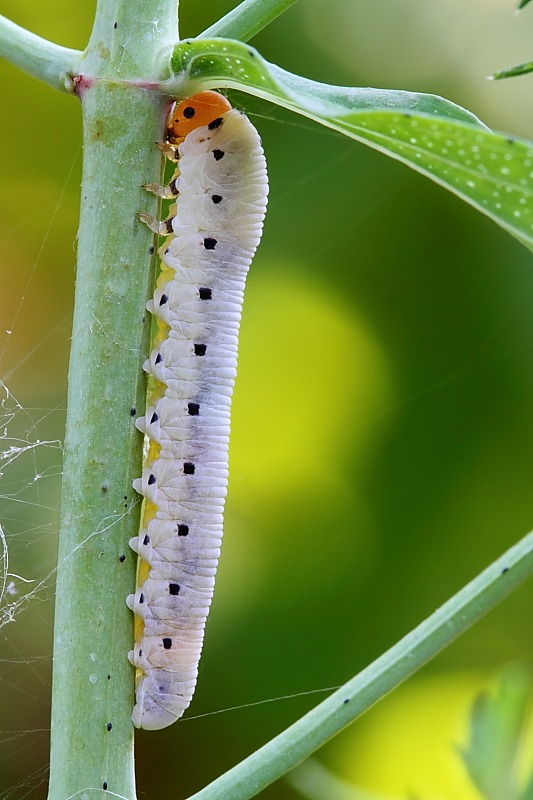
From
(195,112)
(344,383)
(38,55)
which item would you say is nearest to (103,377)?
(38,55)

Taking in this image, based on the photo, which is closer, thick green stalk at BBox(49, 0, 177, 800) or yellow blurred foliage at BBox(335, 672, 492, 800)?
thick green stalk at BBox(49, 0, 177, 800)

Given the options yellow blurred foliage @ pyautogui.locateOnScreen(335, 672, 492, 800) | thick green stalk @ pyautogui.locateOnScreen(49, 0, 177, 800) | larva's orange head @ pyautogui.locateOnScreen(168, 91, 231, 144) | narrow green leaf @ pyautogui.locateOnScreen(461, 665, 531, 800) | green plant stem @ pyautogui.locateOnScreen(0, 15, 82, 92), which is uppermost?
larva's orange head @ pyautogui.locateOnScreen(168, 91, 231, 144)

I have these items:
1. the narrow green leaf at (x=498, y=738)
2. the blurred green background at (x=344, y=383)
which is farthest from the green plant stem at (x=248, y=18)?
the blurred green background at (x=344, y=383)

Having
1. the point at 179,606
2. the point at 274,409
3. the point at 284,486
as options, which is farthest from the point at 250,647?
the point at 179,606

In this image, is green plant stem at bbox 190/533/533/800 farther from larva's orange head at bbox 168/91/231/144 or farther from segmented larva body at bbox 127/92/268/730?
larva's orange head at bbox 168/91/231/144

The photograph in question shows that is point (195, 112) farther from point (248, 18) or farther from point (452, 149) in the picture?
point (452, 149)

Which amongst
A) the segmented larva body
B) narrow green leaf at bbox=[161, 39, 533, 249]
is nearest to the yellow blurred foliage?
the segmented larva body
